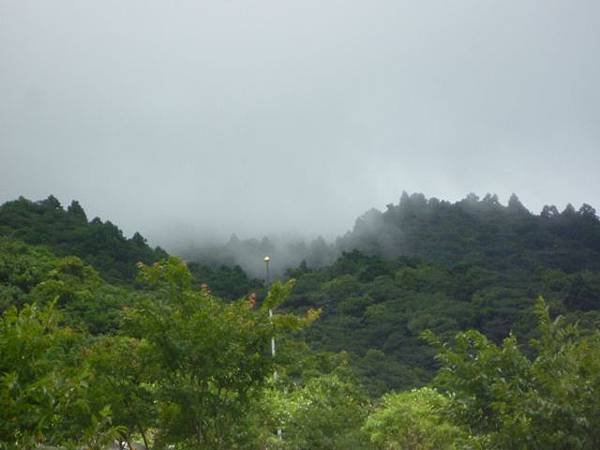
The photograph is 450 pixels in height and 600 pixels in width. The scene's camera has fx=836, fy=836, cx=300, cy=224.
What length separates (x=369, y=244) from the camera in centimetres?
8450

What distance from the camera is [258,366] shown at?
11867 millimetres

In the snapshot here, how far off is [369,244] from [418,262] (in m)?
17.0

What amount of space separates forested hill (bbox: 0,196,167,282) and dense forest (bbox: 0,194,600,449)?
22cm

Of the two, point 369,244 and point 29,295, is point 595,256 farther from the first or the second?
point 29,295

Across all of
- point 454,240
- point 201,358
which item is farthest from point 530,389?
point 454,240

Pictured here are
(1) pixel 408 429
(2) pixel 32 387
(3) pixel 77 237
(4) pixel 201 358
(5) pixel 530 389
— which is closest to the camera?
(2) pixel 32 387

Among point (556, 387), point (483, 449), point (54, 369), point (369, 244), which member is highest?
point (369, 244)

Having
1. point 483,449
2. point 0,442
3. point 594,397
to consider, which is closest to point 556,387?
point 594,397

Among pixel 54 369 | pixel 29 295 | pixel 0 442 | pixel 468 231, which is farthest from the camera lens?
pixel 468 231

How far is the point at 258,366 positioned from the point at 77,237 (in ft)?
150

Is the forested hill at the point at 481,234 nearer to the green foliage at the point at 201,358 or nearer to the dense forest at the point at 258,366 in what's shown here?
the dense forest at the point at 258,366

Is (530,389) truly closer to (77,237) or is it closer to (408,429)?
(408,429)

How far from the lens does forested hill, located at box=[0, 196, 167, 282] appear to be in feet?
170

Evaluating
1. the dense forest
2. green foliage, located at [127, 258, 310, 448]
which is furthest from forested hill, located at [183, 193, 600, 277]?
green foliage, located at [127, 258, 310, 448]
